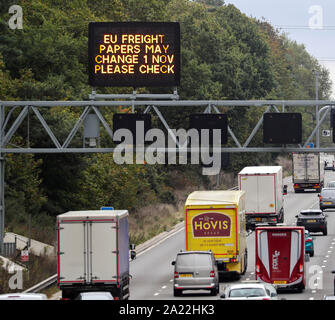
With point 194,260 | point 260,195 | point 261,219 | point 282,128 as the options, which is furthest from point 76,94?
point 194,260

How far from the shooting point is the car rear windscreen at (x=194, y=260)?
38312 mm

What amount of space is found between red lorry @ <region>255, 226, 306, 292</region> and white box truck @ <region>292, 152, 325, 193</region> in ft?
182

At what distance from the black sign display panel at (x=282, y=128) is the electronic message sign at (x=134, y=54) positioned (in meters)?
6.87

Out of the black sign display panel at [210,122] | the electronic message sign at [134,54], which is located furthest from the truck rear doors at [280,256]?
the electronic message sign at [134,54]

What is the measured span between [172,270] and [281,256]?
10.7 m

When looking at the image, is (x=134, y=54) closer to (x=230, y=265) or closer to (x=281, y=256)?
(x=281, y=256)

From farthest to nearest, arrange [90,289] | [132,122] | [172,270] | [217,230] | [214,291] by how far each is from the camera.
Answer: [172,270] < [132,122] < [217,230] < [214,291] < [90,289]

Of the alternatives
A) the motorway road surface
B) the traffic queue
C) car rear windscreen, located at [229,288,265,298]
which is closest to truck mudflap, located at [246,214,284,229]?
the motorway road surface

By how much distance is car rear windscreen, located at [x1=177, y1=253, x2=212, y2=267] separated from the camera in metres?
38.3

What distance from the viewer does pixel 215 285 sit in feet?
125

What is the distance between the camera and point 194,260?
126 ft

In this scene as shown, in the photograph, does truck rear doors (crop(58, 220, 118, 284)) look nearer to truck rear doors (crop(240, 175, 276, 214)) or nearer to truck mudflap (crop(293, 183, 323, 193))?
truck rear doors (crop(240, 175, 276, 214))
